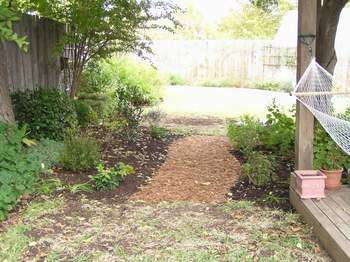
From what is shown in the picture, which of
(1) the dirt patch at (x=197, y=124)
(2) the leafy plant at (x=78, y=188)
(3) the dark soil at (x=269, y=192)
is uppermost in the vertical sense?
Result: (1) the dirt patch at (x=197, y=124)

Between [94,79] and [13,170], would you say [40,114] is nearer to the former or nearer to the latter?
[13,170]

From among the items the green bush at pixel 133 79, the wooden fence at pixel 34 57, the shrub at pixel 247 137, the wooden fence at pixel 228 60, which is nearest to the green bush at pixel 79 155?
the wooden fence at pixel 34 57

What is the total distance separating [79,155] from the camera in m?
4.29

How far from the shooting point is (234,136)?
208 inches

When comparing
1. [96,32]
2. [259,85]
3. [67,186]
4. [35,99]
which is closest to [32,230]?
[67,186]

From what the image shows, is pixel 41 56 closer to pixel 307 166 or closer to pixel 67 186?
pixel 67 186

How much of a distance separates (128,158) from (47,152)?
35.6 inches

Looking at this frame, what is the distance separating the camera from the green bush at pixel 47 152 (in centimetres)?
429

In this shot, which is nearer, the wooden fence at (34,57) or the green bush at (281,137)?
the green bush at (281,137)

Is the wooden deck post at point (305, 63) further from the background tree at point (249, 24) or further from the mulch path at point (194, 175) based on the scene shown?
the background tree at point (249, 24)

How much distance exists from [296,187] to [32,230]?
203 cm

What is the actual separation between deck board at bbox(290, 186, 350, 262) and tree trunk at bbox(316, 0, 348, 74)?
5.73ft

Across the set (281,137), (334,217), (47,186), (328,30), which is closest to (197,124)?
(281,137)

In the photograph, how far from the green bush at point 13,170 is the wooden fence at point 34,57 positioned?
1.16 metres
